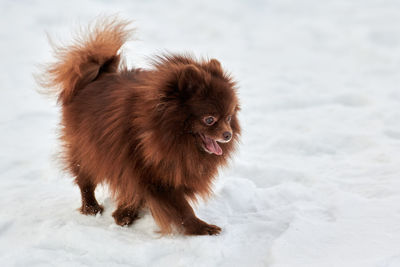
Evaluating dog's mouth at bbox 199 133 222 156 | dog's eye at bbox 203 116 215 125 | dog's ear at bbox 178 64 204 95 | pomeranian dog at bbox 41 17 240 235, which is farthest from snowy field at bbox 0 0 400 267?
dog's ear at bbox 178 64 204 95

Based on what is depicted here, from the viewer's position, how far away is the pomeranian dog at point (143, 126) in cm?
321

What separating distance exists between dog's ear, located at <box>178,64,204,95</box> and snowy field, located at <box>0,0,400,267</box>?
43.8 inches

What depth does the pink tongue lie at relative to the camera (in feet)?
11.0

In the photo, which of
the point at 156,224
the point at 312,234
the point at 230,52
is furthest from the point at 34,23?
the point at 312,234

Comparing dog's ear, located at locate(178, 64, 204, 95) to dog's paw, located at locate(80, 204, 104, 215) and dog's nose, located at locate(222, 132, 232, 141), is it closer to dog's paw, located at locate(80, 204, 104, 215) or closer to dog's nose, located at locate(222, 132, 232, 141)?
dog's nose, located at locate(222, 132, 232, 141)

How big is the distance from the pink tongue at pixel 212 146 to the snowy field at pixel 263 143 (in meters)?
0.65

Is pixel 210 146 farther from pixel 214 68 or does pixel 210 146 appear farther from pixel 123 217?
pixel 123 217

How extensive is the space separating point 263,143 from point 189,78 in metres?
2.91

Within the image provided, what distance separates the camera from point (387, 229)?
3.32 m

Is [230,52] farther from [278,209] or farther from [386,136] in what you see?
[278,209]

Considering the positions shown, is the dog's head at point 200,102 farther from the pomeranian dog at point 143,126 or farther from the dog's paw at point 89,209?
the dog's paw at point 89,209

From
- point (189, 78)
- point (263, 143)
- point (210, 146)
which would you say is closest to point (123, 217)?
point (210, 146)

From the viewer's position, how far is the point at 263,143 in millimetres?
5918

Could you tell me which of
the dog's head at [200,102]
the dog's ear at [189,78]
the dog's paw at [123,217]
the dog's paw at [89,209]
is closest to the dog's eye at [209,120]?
the dog's head at [200,102]
